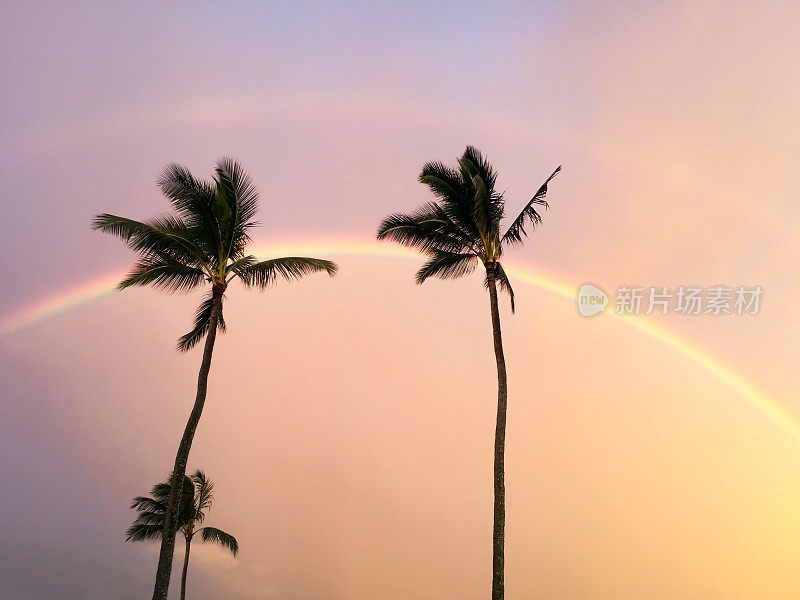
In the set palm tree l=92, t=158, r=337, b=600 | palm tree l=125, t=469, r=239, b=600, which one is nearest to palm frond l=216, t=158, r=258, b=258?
palm tree l=92, t=158, r=337, b=600

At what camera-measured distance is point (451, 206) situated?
21156 mm

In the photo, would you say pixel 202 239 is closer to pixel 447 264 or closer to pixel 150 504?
pixel 447 264

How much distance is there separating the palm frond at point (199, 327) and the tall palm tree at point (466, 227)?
6736 mm

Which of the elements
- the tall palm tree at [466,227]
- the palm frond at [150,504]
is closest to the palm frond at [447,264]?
the tall palm tree at [466,227]

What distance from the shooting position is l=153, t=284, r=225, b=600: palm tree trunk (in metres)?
17.0

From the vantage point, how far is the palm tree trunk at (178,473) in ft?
55.6

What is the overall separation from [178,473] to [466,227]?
11996mm

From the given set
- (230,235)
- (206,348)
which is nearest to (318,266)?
(230,235)

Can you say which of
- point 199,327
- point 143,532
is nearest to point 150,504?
point 143,532

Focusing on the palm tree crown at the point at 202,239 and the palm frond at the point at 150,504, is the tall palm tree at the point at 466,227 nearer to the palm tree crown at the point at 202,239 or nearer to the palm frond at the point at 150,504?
the palm tree crown at the point at 202,239

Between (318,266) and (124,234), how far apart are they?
615 centimetres

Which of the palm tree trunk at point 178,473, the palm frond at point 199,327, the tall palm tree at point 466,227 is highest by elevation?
the tall palm tree at point 466,227

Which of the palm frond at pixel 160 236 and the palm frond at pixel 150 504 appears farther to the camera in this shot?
the palm frond at pixel 150 504

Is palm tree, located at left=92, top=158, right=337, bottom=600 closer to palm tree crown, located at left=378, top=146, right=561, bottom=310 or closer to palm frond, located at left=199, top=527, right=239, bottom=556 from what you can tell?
palm tree crown, located at left=378, top=146, right=561, bottom=310
